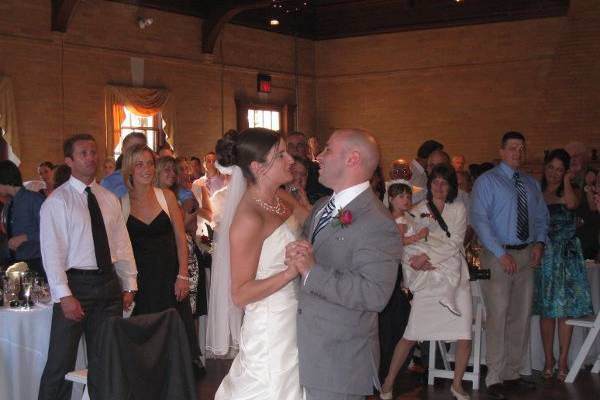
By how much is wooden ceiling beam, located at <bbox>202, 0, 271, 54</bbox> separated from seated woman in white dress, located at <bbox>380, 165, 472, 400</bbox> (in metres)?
9.57

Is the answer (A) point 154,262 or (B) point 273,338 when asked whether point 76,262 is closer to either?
(A) point 154,262

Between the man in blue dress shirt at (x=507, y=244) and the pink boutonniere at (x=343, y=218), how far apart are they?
3.25 m

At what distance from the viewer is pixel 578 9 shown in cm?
1498

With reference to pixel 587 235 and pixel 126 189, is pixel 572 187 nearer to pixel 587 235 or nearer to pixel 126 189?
pixel 587 235

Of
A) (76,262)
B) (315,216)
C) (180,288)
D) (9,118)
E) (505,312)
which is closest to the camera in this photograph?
(315,216)

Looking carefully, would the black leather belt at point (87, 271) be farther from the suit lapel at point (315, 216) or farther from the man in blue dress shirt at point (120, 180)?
the suit lapel at point (315, 216)

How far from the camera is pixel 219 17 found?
1550 centimetres

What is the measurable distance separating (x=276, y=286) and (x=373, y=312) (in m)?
0.37

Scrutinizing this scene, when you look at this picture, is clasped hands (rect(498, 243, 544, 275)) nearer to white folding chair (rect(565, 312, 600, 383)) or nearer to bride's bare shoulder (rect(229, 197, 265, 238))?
white folding chair (rect(565, 312, 600, 383))

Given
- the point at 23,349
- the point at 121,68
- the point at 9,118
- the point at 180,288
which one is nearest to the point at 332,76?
the point at 121,68

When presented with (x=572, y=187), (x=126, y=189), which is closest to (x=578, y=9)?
(x=572, y=187)

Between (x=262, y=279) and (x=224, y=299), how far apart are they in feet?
1.67

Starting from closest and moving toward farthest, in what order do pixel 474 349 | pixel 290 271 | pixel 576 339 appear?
pixel 290 271
pixel 474 349
pixel 576 339

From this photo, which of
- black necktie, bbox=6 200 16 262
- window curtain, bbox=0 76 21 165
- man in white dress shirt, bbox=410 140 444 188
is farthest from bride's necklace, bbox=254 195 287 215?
window curtain, bbox=0 76 21 165
